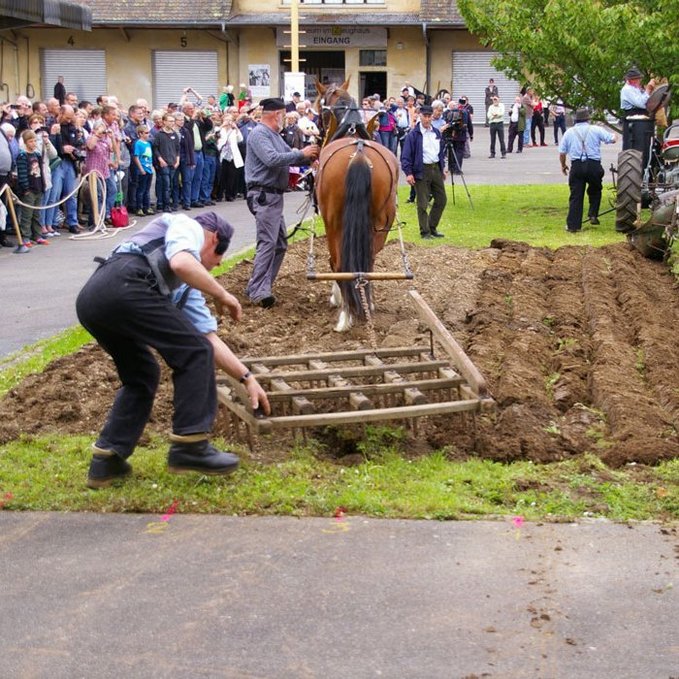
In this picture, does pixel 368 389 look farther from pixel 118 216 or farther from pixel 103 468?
pixel 118 216

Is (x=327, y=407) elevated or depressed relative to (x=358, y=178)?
depressed

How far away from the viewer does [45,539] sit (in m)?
5.70

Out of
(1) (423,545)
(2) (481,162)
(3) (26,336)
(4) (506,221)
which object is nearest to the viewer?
(1) (423,545)

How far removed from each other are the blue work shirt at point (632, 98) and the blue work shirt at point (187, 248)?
1249 cm

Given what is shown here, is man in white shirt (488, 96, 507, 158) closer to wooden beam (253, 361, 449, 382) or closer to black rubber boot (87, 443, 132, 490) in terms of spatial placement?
wooden beam (253, 361, 449, 382)

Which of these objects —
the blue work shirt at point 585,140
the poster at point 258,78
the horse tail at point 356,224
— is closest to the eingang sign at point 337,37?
the poster at point 258,78

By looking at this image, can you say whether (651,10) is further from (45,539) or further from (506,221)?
(45,539)

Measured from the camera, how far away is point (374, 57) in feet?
149

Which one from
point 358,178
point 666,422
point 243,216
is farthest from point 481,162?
point 666,422

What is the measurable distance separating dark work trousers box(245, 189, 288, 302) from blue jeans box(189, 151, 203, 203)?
38.7ft

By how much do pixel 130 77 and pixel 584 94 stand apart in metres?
30.1

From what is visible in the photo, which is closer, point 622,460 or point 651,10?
point 622,460

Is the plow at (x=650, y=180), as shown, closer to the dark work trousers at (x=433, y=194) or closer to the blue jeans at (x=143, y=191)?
the dark work trousers at (x=433, y=194)

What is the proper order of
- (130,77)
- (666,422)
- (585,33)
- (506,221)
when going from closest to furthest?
1. (666,422)
2. (585,33)
3. (506,221)
4. (130,77)
